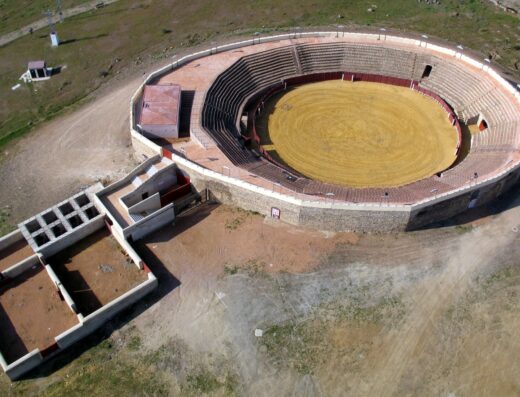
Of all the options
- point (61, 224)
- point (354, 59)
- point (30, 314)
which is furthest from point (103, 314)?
point (354, 59)

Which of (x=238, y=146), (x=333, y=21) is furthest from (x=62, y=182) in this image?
(x=333, y=21)

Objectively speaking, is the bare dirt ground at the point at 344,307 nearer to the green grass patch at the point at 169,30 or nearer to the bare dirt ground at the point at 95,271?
the bare dirt ground at the point at 95,271

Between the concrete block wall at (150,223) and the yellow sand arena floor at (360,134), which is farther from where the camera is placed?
the yellow sand arena floor at (360,134)

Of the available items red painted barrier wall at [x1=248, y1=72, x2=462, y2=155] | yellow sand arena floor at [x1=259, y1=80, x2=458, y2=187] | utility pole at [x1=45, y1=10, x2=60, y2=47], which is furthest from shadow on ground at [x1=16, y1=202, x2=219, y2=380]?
utility pole at [x1=45, y1=10, x2=60, y2=47]

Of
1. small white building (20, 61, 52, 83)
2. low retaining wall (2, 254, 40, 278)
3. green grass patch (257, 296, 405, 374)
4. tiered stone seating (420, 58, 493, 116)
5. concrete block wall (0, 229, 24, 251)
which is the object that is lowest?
green grass patch (257, 296, 405, 374)

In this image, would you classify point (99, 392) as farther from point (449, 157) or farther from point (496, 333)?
point (449, 157)

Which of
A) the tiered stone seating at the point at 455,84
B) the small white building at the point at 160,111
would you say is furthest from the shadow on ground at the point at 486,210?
the small white building at the point at 160,111

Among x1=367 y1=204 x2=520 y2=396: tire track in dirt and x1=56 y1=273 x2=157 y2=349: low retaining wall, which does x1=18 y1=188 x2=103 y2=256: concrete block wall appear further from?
x1=367 y1=204 x2=520 y2=396: tire track in dirt
